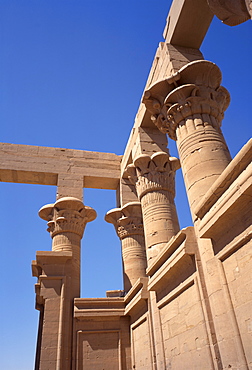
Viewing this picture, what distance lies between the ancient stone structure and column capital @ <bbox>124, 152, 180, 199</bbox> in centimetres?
4

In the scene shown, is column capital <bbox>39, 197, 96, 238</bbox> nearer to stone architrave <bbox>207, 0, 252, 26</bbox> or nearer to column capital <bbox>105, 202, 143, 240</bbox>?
column capital <bbox>105, 202, 143, 240</bbox>

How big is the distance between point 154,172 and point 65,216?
415 cm

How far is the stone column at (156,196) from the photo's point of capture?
9386 millimetres

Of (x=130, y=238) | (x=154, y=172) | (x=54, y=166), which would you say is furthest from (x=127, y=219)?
(x=54, y=166)

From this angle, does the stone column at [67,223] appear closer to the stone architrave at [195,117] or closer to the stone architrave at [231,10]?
the stone architrave at [195,117]

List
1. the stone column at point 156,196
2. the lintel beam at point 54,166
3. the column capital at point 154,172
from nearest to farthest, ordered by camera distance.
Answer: the stone column at point 156,196 → the column capital at point 154,172 → the lintel beam at point 54,166

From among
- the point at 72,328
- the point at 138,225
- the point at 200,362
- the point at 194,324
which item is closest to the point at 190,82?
the point at 194,324

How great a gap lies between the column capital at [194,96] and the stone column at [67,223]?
20.1ft

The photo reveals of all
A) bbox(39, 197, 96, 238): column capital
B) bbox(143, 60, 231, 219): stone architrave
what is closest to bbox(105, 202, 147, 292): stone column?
bbox(39, 197, 96, 238): column capital

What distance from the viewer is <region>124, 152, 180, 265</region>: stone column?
9.39 m

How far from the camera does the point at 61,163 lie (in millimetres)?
14539

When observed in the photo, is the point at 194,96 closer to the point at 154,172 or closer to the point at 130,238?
the point at 154,172

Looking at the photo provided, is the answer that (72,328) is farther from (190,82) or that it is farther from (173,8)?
(173,8)

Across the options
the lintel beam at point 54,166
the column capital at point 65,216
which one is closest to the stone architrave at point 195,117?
the column capital at point 65,216
